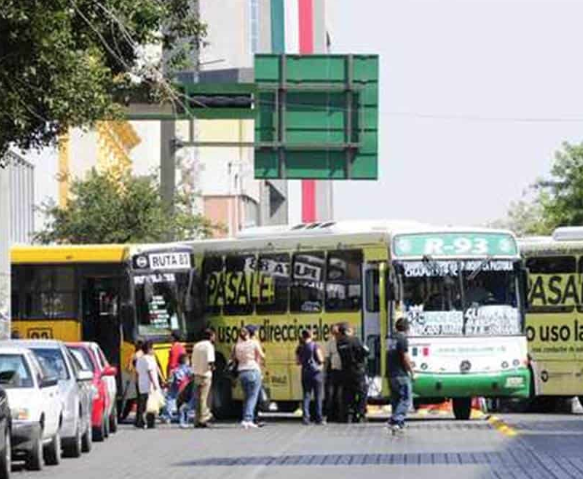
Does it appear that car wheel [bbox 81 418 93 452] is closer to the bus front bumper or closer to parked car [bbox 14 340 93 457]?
parked car [bbox 14 340 93 457]

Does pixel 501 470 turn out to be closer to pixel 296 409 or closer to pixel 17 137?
pixel 17 137

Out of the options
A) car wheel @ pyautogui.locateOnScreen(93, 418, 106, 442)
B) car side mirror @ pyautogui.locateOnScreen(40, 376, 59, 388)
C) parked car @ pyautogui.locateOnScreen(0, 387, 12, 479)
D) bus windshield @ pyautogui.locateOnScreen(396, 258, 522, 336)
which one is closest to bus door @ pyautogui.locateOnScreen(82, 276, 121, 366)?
bus windshield @ pyautogui.locateOnScreen(396, 258, 522, 336)

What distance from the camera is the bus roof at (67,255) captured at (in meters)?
41.3

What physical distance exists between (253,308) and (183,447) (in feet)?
29.5

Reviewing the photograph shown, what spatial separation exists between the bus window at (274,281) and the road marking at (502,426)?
4448 millimetres

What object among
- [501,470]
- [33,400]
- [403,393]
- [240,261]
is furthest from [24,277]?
[501,470]

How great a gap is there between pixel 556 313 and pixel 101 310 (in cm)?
935

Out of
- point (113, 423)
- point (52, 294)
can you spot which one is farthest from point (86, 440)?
point (52, 294)

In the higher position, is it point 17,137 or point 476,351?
point 17,137

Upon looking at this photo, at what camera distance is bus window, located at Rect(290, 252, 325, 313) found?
3725 centimetres

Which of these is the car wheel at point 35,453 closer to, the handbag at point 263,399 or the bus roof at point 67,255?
the handbag at point 263,399

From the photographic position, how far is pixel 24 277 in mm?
41500

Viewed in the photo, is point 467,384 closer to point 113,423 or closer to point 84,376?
point 113,423

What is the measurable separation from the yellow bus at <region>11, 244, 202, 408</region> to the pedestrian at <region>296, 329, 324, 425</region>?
15.8ft
